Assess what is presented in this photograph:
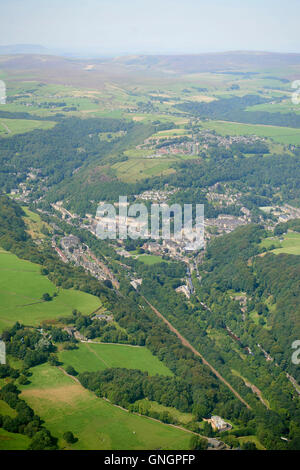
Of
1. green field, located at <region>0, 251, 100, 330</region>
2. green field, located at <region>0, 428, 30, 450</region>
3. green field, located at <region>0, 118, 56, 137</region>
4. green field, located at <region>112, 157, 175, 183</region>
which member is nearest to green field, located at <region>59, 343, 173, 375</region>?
green field, located at <region>0, 251, 100, 330</region>

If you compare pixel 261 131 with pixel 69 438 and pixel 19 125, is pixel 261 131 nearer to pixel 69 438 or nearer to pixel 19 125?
pixel 19 125

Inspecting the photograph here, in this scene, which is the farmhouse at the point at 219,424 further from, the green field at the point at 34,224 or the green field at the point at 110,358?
the green field at the point at 34,224

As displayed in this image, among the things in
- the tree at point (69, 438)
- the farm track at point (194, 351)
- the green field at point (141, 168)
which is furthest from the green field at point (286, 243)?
the tree at point (69, 438)

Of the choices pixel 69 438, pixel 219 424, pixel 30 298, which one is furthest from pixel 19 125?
pixel 69 438

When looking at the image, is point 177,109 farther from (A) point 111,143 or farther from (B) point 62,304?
(B) point 62,304
